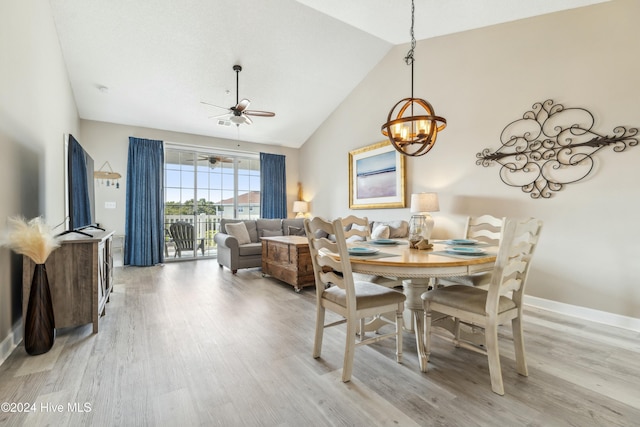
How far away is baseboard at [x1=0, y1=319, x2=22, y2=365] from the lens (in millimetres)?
1875

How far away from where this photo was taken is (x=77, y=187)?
2764 mm

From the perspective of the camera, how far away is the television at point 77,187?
2501mm

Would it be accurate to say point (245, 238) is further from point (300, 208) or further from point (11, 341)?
point (11, 341)

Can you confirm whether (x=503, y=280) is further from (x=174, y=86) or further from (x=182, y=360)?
(x=174, y=86)

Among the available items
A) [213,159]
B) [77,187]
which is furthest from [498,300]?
[213,159]

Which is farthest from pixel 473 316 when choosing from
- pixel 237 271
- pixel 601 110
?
pixel 237 271

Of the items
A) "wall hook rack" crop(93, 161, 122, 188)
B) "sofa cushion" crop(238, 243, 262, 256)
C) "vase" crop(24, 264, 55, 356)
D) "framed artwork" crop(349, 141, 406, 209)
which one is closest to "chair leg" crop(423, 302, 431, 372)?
"vase" crop(24, 264, 55, 356)

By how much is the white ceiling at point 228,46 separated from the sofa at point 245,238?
2205 mm

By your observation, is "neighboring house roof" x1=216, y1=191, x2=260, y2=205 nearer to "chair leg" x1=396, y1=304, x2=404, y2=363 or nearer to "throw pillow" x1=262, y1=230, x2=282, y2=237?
"throw pillow" x1=262, y1=230, x2=282, y2=237

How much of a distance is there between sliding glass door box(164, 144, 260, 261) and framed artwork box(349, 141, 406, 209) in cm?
271

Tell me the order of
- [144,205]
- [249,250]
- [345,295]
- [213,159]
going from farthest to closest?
[213,159] → [144,205] → [249,250] → [345,295]

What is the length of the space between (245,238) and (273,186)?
2162 millimetres

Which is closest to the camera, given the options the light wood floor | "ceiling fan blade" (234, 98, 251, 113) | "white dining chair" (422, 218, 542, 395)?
the light wood floor

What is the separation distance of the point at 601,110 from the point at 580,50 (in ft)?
2.03
